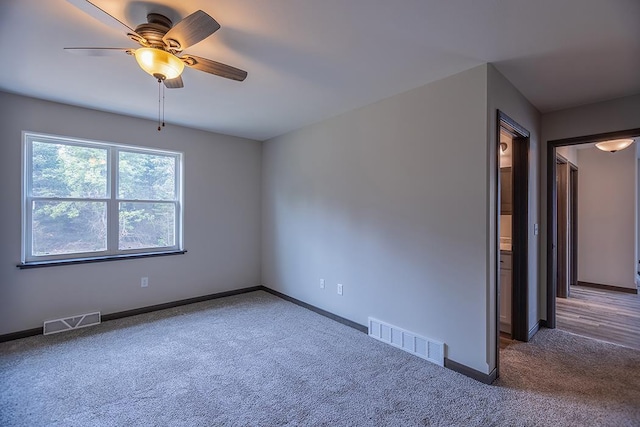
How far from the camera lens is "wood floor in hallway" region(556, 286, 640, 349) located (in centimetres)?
322

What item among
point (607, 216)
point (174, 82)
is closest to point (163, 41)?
point (174, 82)

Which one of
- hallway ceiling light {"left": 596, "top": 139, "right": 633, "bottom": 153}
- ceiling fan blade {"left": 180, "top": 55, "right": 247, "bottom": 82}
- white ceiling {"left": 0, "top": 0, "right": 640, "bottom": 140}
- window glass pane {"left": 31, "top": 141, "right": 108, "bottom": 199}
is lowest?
window glass pane {"left": 31, "top": 141, "right": 108, "bottom": 199}

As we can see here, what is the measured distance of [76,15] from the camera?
70.4 inches

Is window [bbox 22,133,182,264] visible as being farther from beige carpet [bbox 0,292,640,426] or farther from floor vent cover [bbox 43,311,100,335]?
beige carpet [bbox 0,292,640,426]

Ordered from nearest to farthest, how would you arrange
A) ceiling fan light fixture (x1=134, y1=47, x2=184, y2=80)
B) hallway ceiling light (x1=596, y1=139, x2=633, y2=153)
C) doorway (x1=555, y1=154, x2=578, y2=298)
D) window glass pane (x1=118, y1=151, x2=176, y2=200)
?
ceiling fan light fixture (x1=134, y1=47, x2=184, y2=80), window glass pane (x1=118, y1=151, x2=176, y2=200), hallway ceiling light (x1=596, y1=139, x2=633, y2=153), doorway (x1=555, y1=154, x2=578, y2=298)

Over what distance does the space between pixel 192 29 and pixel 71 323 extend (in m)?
3.42

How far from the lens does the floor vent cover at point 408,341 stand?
2.60 metres

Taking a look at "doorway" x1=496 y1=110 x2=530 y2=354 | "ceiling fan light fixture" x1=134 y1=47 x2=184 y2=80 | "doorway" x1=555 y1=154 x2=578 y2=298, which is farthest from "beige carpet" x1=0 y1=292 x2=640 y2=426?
"ceiling fan light fixture" x1=134 y1=47 x2=184 y2=80

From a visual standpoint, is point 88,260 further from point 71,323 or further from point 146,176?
point 146,176

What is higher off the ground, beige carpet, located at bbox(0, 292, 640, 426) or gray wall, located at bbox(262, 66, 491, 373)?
gray wall, located at bbox(262, 66, 491, 373)

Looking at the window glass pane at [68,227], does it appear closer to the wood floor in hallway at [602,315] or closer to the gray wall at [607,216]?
the wood floor in hallway at [602,315]

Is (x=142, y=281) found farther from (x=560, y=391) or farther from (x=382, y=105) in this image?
(x=560, y=391)

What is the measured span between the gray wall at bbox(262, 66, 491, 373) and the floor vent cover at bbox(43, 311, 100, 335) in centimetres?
235

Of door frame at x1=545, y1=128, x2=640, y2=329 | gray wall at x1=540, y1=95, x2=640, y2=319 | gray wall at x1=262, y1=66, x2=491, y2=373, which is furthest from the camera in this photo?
door frame at x1=545, y1=128, x2=640, y2=329
